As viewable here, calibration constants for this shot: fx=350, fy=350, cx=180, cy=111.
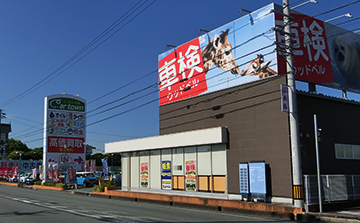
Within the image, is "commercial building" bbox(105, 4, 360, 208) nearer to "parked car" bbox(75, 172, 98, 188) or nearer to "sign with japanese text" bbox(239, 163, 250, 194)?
"sign with japanese text" bbox(239, 163, 250, 194)

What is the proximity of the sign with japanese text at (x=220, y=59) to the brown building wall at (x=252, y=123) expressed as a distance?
2.28 ft

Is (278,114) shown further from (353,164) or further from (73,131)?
(73,131)

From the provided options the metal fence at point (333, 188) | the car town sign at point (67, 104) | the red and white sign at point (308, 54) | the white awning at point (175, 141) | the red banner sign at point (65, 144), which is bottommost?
the metal fence at point (333, 188)

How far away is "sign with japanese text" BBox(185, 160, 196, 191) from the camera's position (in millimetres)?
23197

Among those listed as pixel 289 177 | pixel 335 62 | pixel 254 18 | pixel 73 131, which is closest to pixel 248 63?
pixel 254 18

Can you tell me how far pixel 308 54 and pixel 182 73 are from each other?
917 centimetres

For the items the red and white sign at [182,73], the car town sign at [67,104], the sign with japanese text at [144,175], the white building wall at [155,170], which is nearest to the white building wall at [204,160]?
the red and white sign at [182,73]

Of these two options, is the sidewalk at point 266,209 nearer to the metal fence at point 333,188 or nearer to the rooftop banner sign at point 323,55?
the metal fence at point 333,188

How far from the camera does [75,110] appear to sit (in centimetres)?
5394

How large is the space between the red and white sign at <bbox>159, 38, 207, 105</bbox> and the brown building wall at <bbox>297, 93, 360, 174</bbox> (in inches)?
290

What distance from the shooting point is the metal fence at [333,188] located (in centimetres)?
1570

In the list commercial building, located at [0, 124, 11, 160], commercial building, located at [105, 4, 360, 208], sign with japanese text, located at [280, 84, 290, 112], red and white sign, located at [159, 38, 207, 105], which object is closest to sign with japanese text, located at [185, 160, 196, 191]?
commercial building, located at [105, 4, 360, 208]

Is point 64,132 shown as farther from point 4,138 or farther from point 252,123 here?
point 4,138

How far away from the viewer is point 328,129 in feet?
63.6
